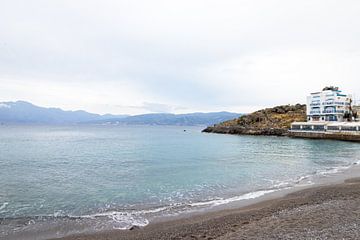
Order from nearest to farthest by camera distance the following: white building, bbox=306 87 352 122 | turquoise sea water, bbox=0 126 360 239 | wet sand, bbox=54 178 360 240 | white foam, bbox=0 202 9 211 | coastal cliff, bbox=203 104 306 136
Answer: wet sand, bbox=54 178 360 240
turquoise sea water, bbox=0 126 360 239
white foam, bbox=0 202 9 211
white building, bbox=306 87 352 122
coastal cliff, bbox=203 104 306 136

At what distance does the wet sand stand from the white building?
81.4m

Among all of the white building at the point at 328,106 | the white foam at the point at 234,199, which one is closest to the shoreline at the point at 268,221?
the white foam at the point at 234,199

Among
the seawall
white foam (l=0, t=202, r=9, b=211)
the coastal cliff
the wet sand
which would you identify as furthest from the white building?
white foam (l=0, t=202, r=9, b=211)

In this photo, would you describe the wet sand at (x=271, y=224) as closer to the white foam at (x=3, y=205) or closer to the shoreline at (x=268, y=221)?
the shoreline at (x=268, y=221)

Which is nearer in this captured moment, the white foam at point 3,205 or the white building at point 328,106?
the white foam at point 3,205

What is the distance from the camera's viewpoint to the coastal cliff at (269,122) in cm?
9592

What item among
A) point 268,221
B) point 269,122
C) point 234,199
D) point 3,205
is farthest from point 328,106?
point 3,205

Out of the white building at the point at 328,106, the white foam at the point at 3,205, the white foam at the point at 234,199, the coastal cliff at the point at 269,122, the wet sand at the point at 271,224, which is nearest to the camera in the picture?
the wet sand at the point at 271,224

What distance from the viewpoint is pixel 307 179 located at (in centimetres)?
2523

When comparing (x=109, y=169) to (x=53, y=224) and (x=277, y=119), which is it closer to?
(x=53, y=224)

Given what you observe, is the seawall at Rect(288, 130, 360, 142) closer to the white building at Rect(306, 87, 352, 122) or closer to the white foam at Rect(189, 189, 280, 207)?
the white building at Rect(306, 87, 352, 122)

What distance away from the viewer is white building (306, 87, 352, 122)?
292ft

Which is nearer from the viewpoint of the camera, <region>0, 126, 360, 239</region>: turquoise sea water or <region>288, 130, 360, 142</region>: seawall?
<region>0, 126, 360, 239</region>: turquoise sea water

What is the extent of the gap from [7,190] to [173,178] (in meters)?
13.6
